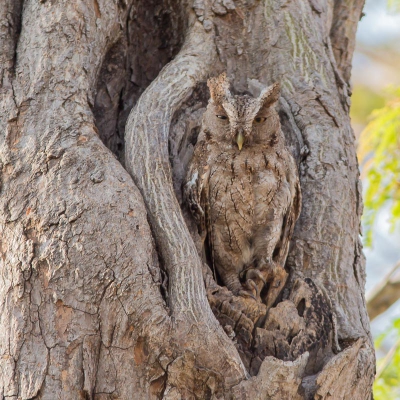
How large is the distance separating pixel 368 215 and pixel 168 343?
2.37 meters

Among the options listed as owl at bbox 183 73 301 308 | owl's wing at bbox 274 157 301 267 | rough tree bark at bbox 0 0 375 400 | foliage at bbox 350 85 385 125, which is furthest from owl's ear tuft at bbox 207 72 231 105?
foliage at bbox 350 85 385 125

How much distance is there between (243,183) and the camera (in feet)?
9.80

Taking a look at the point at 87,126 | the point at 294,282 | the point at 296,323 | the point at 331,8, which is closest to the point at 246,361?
the point at 296,323

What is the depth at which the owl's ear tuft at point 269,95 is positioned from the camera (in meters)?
2.84

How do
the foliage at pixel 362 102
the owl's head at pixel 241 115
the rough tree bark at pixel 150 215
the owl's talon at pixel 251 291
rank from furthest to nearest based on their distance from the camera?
1. the foliage at pixel 362 102
2. the owl's head at pixel 241 115
3. the owl's talon at pixel 251 291
4. the rough tree bark at pixel 150 215

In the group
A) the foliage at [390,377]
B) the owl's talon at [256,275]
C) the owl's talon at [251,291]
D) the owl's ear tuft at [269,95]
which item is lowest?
the foliage at [390,377]

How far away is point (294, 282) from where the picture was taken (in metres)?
2.72

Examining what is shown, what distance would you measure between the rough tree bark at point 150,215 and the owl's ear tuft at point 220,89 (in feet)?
0.54

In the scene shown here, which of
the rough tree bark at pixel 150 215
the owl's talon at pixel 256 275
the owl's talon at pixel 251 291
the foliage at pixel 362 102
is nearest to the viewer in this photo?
the rough tree bark at pixel 150 215

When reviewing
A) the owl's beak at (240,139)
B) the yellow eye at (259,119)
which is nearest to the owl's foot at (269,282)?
the owl's beak at (240,139)

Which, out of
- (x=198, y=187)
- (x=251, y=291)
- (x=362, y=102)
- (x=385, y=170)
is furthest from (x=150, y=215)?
(x=362, y=102)

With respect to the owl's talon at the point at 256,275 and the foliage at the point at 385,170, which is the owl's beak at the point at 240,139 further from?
the foliage at the point at 385,170

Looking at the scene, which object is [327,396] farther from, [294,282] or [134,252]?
[134,252]

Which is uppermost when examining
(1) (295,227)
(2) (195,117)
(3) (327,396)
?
(2) (195,117)
